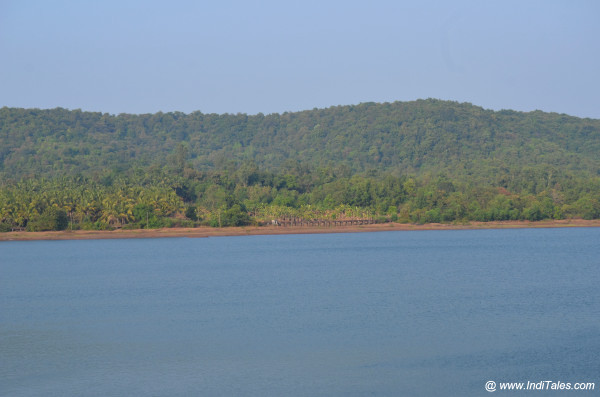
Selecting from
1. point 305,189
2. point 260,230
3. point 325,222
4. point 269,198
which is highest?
point 305,189

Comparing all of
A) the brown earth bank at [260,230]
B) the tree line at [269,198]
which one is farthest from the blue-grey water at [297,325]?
the tree line at [269,198]

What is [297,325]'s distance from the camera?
32.4 meters

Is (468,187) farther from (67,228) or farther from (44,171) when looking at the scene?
(44,171)

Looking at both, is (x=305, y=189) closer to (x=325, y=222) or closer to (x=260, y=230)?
(x=325, y=222)

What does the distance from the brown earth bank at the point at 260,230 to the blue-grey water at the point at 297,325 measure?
78.2 feet

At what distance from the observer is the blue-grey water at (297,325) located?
2369cm

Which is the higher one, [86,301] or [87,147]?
[87,147]

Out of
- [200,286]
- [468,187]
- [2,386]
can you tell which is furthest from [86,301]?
[468,187]

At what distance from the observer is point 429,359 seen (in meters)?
25.9

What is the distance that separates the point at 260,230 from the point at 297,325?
68.8m

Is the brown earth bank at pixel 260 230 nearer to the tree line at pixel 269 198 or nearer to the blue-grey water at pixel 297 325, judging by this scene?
the tree line at pixel 269 198

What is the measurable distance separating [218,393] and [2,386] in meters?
6.90

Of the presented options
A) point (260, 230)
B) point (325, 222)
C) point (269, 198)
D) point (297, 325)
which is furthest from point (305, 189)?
point (297, 325)

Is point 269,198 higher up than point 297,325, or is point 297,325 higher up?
point 269,198
